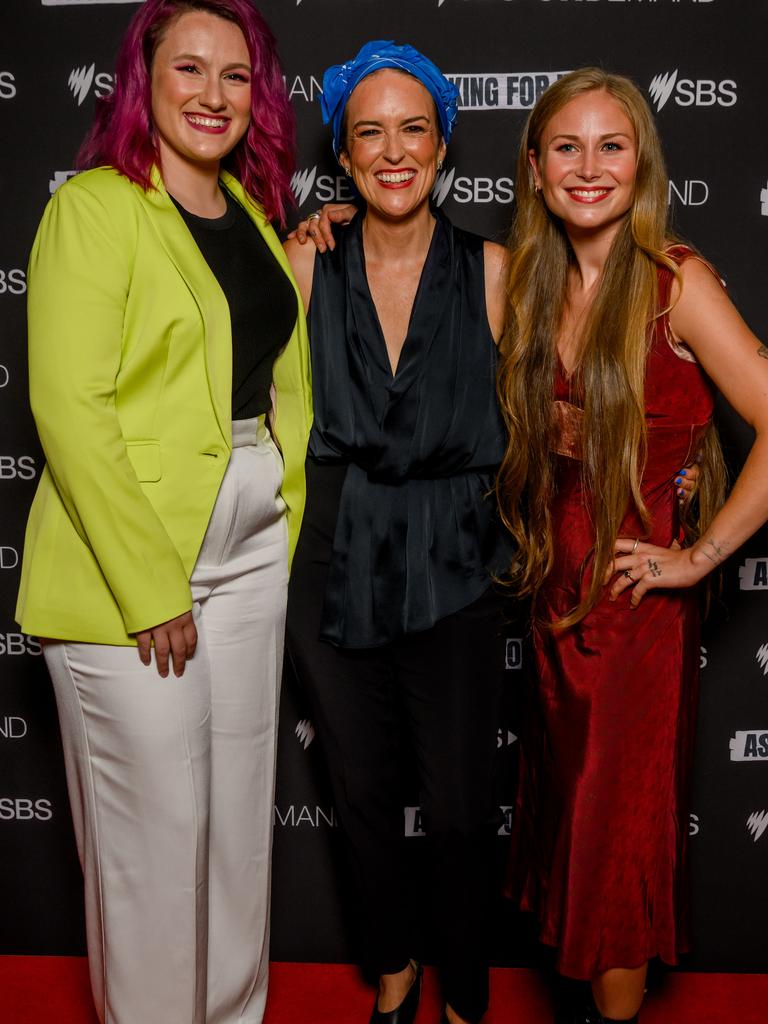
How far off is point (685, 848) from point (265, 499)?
3.50 ft

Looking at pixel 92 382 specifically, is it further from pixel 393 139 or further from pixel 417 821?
pixel 417 821

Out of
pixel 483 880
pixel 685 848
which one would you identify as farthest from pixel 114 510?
pixel 685 848

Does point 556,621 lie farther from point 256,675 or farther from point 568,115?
point 568,115

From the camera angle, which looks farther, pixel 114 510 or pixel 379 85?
pixel 379 85

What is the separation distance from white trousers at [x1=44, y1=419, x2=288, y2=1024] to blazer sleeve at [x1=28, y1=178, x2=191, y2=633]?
0.55 feet

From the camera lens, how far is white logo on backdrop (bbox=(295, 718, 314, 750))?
8.60 feet

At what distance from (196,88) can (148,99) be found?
0.29ft

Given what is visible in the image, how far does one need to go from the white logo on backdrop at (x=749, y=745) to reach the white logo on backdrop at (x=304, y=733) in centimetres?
108

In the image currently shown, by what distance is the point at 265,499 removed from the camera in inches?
74.4

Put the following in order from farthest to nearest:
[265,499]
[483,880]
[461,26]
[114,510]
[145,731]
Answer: [461,26], [483,880], [265,499], [145,731], [114,510]

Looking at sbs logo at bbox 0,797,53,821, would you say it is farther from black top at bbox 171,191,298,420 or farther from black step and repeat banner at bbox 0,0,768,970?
black top at bbox 171,191,298,420

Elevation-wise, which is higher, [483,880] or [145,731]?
[145,731]

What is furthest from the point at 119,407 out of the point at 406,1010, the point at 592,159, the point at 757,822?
the point at 757,822

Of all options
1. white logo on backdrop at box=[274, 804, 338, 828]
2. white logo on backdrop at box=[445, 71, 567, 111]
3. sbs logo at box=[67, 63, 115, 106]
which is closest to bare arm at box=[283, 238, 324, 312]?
white logo on backdrop at box=[445, 71, 567, 111]
